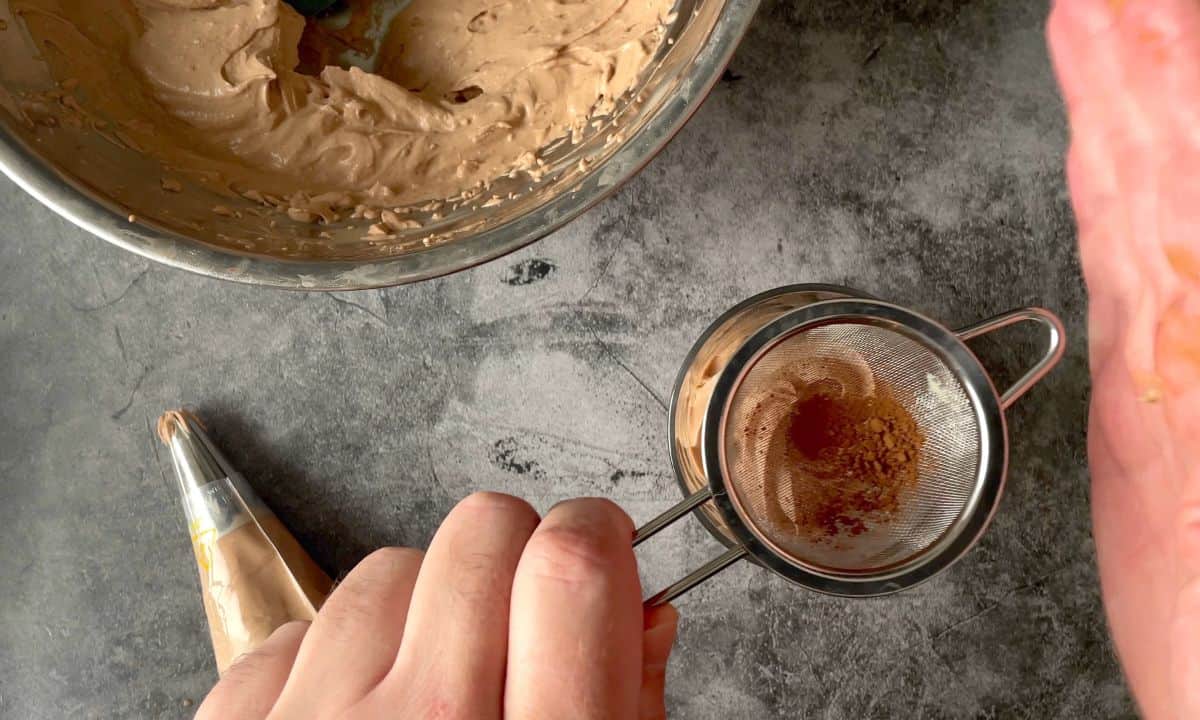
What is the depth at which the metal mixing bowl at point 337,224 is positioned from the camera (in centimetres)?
94

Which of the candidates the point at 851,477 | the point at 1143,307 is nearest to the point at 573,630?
the point at 851,477

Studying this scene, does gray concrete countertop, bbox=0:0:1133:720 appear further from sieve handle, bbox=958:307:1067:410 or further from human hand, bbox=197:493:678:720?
human hand, bbox=197:493:678:720

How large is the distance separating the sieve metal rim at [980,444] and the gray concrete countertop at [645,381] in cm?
22

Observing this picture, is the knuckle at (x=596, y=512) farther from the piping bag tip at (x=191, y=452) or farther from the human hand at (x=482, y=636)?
the piping bag tip at (x=191, y=452)

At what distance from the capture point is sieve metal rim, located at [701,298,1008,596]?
1.02m

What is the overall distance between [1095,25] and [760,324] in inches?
27.1

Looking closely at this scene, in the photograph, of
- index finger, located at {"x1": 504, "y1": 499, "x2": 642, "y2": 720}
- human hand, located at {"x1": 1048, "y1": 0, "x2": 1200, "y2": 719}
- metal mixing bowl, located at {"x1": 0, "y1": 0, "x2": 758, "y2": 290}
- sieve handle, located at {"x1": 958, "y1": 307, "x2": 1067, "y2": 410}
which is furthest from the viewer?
human hand, located at {"x1": 1048, "y1": 0, "x2": 1200, "y2": 719}

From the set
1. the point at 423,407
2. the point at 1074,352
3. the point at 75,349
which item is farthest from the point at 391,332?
the point at 1074,352

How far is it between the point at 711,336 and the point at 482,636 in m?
0.64

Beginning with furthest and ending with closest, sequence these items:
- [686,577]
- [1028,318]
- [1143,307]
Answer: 1. [1143,307]
2. [1028,318]
3. [686,577]

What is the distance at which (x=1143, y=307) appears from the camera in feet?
3.92

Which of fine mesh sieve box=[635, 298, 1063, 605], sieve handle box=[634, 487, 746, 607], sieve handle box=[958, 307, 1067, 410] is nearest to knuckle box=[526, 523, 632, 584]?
sieve handle box=[634, 487, 746, 607]

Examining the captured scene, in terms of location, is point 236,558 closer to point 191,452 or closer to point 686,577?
point 191,452

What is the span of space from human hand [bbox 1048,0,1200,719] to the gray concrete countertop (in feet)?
0.11
